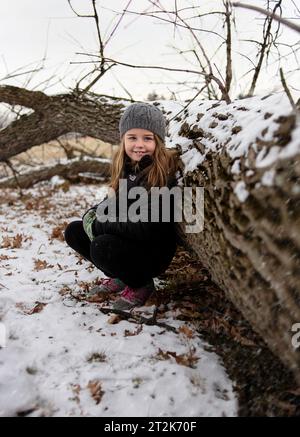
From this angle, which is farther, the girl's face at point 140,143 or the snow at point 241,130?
the girl's face at point 140,143

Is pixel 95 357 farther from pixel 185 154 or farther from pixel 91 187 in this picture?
pixel 91 187

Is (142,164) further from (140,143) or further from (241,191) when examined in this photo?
(241,191)

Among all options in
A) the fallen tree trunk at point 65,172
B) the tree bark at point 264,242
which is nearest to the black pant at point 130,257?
the tree bark at point 264,242

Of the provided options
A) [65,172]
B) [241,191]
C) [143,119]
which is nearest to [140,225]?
[143,119]

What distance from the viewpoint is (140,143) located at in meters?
3.18

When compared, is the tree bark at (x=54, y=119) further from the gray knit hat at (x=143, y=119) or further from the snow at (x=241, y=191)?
the snow at (x=241, y=191)

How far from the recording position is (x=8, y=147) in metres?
7.40

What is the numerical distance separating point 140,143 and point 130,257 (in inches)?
38.9
